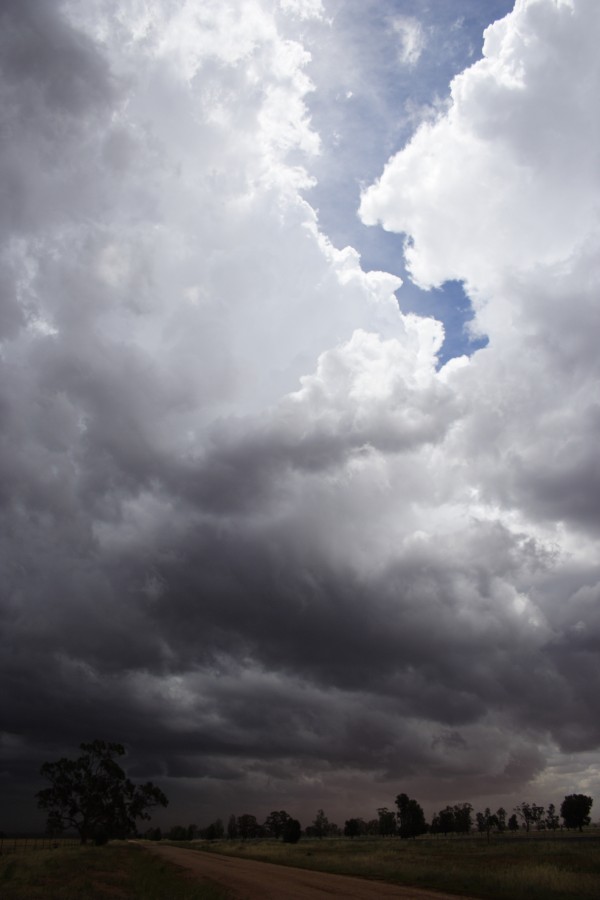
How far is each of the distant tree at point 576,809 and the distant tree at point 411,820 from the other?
35179 mm

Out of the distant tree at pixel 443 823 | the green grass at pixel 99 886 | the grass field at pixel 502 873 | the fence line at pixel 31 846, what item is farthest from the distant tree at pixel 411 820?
the green grass at pixel 99 886

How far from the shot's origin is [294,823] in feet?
466

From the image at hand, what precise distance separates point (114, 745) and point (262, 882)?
79600 mm

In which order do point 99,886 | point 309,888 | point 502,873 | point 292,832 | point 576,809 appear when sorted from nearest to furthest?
point 99,886 < point 309,888 < point 502,873 < point 292,832 < point 576,809

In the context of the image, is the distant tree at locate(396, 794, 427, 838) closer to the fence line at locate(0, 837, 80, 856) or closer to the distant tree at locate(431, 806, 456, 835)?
the distant tree at locate(431, 806, 456, 835)

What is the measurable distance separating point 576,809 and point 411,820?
133 feet

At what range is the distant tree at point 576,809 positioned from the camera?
159 metres

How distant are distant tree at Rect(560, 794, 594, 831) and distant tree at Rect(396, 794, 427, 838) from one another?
35179 mm

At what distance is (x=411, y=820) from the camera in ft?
534

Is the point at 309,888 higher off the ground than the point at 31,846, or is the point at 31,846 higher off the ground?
the point at 309,888

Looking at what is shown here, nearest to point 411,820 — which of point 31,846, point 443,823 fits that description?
point 443,823

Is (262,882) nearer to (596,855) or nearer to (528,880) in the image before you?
(528,880)

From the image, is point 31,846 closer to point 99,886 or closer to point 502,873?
point 99,886

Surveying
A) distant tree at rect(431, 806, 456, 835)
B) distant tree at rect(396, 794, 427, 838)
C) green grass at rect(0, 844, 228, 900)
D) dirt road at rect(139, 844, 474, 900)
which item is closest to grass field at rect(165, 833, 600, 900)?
dirt road at rect(139, 844, 474, 900)
